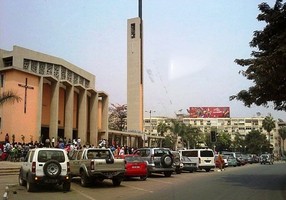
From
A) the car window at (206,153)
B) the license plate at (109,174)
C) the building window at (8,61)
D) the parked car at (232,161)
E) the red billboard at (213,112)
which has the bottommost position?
the parked car at (232,161)

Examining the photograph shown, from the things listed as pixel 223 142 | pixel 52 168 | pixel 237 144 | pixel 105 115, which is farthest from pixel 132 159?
pixel 237 144

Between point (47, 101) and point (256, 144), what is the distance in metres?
77.0

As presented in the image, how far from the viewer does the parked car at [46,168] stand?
1509 cm

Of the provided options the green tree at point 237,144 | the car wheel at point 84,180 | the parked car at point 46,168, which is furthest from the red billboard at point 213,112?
the parked car at point 46,168

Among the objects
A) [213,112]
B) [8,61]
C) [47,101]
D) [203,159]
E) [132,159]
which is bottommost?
[203,159]

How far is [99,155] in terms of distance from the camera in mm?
18031

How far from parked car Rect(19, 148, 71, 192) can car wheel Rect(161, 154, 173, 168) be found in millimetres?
8706

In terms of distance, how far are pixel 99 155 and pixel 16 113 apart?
2434 centimetres

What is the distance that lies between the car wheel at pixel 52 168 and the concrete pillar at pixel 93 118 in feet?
125

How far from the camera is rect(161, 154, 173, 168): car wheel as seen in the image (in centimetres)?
2344

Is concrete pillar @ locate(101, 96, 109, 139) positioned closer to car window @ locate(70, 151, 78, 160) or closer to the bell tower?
the bell tower

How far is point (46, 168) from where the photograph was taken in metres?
15.1

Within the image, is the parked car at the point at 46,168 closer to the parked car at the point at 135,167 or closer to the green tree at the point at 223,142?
the parked car at the point at 135,167

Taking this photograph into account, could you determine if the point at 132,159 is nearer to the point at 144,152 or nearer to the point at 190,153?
the point at 144,152
